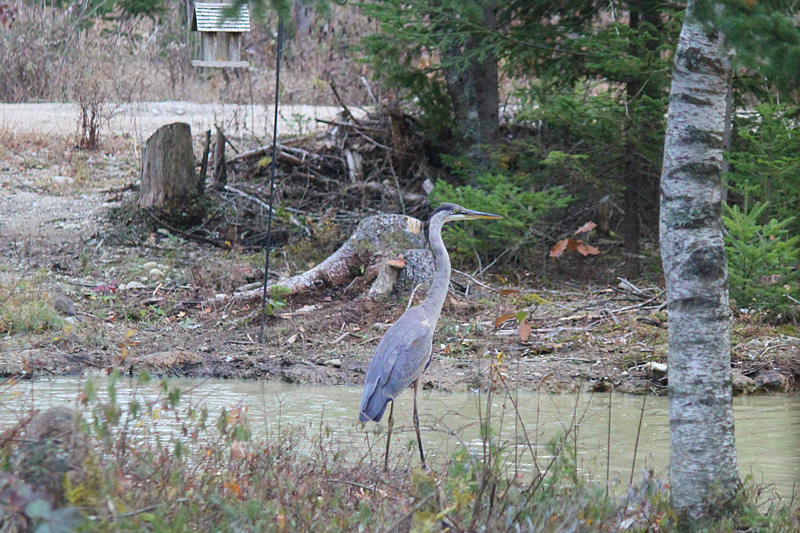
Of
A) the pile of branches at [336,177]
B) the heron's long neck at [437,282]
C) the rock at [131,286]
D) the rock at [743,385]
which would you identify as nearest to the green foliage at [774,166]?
the rock at [743,385]

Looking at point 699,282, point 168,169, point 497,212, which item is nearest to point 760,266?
point 497,212

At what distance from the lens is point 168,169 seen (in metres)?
12.3

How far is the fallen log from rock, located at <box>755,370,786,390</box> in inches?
166

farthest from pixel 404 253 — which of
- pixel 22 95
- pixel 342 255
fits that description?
pixel 22 95

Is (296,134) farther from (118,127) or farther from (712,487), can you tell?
(712,487)

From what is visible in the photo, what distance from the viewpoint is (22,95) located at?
19.0 metres

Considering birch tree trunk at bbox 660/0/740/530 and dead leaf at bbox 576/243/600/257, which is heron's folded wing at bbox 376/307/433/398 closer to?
birch tree trunk at bbox 660/0/740/530

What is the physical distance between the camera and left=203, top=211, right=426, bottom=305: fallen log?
393 inches

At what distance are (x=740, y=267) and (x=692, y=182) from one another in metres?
5.20

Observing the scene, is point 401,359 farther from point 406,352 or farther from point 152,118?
point 152,118

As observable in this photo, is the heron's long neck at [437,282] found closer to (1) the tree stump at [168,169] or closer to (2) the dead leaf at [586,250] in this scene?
(2) the dead leaf at [586,250]

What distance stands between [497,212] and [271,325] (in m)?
3.09

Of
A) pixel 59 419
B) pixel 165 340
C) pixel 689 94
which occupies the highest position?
pixel 689 94

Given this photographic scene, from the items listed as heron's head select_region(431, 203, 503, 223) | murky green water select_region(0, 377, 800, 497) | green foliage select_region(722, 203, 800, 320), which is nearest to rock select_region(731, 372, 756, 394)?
murky green water select_region(0, 377, 800, 497)
